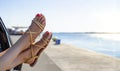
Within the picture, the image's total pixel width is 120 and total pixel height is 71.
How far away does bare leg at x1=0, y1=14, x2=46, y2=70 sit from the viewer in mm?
A: 3107

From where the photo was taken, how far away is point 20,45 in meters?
3.28

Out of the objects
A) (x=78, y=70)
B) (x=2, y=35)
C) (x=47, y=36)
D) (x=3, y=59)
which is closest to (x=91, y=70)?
(x=78, y=70)

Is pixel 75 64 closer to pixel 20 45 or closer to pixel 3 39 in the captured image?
pixel 3 39

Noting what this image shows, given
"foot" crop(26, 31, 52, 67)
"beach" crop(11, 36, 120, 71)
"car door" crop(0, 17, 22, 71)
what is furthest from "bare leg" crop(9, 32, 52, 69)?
"beach" crop(11, 36, 120, 71)

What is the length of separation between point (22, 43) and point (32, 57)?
28 centimetres

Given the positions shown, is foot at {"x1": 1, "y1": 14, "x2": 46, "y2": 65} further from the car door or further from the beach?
the beach

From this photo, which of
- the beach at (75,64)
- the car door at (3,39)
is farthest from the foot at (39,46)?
the beach at (75,64)

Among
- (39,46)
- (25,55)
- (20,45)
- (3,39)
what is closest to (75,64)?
(3,39)

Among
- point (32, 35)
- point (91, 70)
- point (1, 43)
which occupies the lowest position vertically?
point (91, 70)

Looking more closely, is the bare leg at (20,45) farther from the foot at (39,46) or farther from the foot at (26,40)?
the foot at (39,46)

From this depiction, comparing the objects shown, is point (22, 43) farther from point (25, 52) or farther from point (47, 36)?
point (47, 36)

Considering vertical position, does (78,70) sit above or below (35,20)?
below

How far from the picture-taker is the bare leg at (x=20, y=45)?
311 cm

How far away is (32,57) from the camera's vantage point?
3.49m
